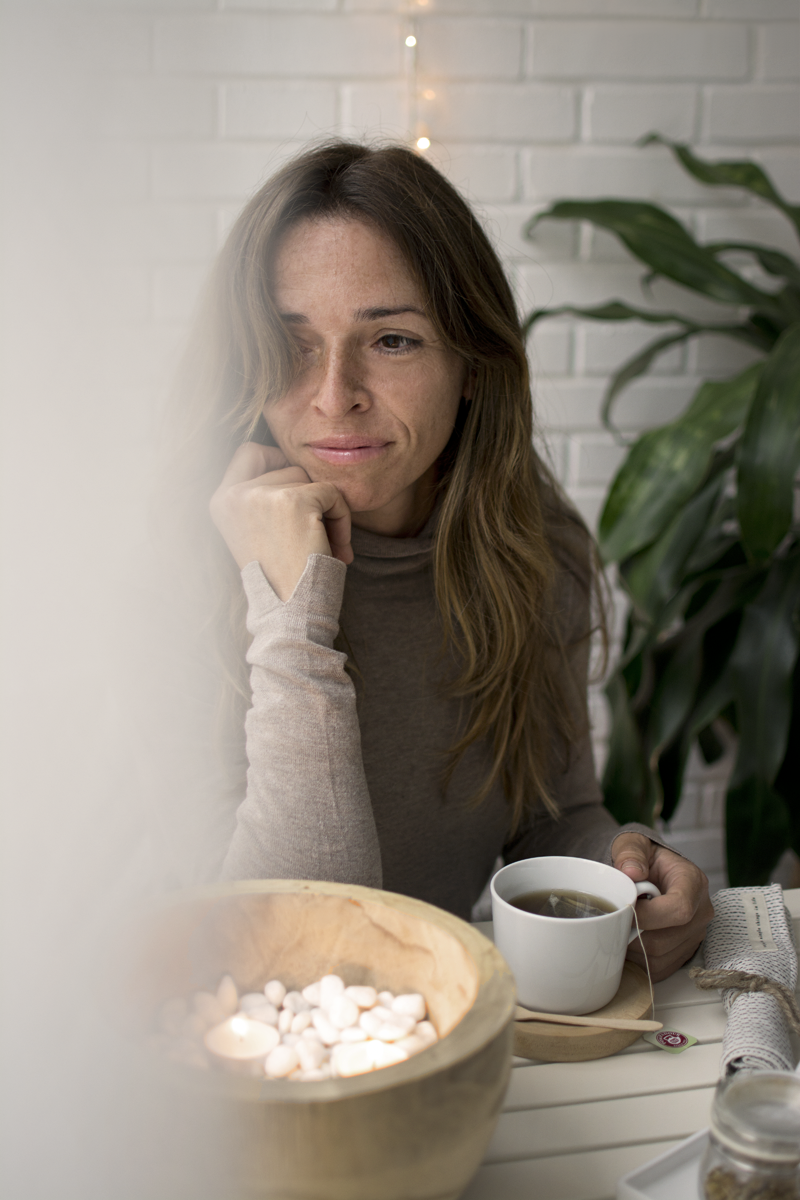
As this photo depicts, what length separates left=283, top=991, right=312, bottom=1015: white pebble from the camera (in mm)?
476

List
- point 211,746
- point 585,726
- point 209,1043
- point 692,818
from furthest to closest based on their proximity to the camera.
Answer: point 692,818, point 585,726, point 211,746, point 209,1043

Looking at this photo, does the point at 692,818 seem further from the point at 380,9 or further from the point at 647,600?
the point at 380,9

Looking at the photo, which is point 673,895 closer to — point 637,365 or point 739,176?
point 637,365

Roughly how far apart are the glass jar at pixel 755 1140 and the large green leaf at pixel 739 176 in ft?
4.93

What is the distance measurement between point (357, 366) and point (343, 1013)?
0.60 meters

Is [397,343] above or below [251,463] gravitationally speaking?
above

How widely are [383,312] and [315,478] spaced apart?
0.17 metres

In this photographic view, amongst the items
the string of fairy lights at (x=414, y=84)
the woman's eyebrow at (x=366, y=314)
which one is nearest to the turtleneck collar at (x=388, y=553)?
the woman's eyebrow at (x=366, y=314)

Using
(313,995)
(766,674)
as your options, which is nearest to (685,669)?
(766,674)

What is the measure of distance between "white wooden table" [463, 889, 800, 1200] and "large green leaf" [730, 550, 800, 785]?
0.85m

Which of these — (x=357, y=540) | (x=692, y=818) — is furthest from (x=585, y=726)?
(x=692, y=818)

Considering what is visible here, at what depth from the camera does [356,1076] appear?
339 mm

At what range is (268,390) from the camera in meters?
0.87

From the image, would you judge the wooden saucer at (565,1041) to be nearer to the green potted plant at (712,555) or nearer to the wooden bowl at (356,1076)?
the wooden bowl at (356,1076)
